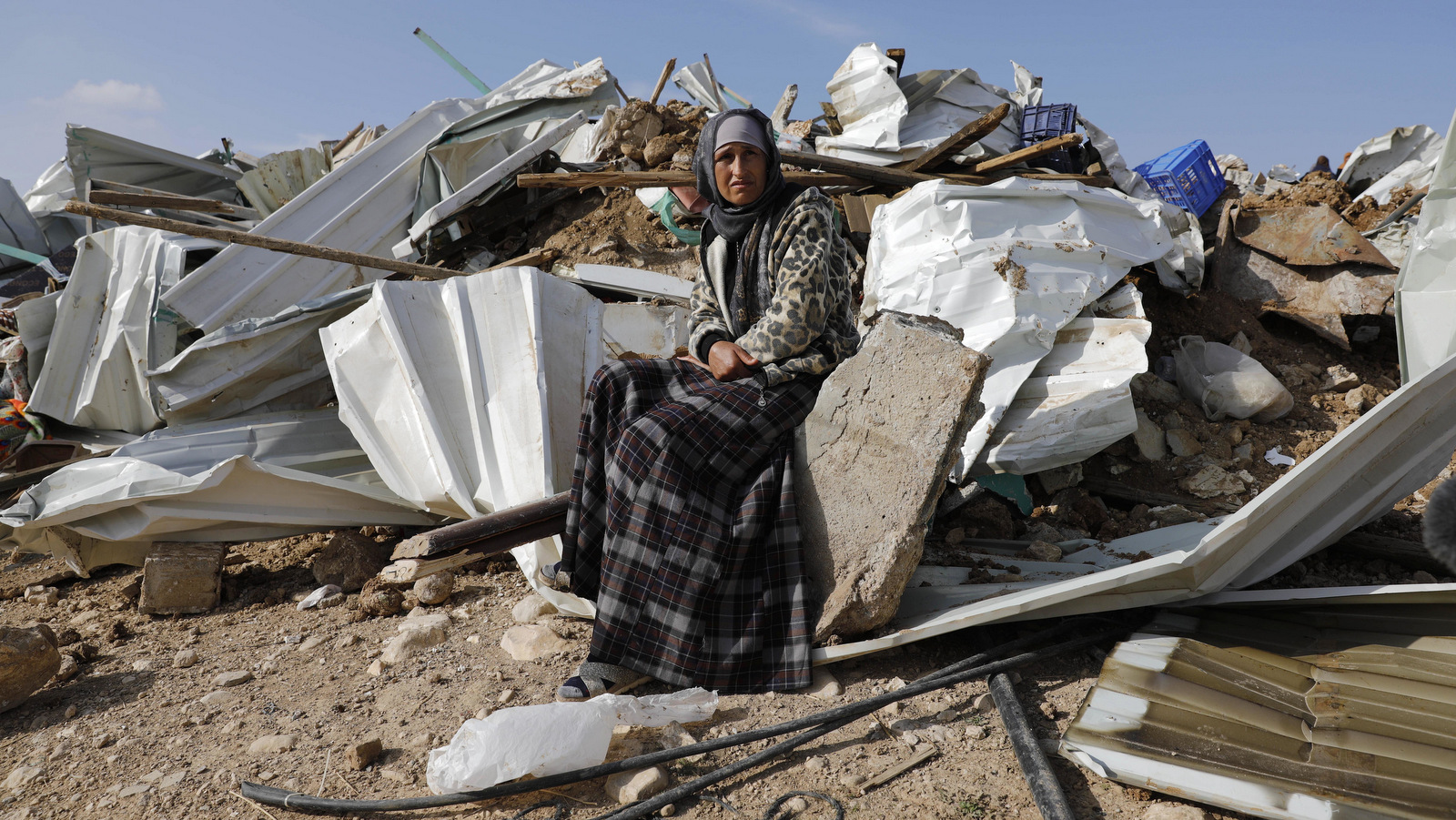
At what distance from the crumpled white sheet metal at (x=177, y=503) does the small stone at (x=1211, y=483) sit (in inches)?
142

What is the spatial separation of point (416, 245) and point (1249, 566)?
5367 millimetres

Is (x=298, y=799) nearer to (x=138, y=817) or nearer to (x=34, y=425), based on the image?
(x=138, y=817)

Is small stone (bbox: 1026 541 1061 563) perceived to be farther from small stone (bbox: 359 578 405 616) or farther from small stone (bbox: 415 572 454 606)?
small stone (bbox: 359 578 405 616)

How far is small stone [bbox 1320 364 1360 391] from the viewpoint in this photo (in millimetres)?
4262

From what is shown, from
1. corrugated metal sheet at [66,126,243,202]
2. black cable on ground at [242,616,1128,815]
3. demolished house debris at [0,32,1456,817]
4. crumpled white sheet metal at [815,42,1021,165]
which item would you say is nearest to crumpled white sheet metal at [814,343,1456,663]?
demolished house debris at [0,32,1456,817]

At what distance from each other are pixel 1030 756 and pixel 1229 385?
10.1ft

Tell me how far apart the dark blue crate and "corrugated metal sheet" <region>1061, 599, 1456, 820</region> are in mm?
4358

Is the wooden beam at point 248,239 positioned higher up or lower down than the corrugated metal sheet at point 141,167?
lower down

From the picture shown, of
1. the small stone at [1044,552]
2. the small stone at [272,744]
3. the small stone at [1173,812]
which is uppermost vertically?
the small stone at [1044,552]

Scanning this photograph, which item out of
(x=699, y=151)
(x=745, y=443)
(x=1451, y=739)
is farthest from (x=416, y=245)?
(x=1451, y=739)

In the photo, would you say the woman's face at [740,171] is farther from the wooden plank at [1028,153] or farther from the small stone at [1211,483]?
the wooden plank at [1028,153]

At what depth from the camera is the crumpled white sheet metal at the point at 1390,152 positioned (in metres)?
6.05

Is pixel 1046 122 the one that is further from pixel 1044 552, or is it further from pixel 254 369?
pixel 254 369

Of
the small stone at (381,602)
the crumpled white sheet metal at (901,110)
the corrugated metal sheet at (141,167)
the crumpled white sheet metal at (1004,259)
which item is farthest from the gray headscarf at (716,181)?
the corrugated metal sheet at (141,167)
